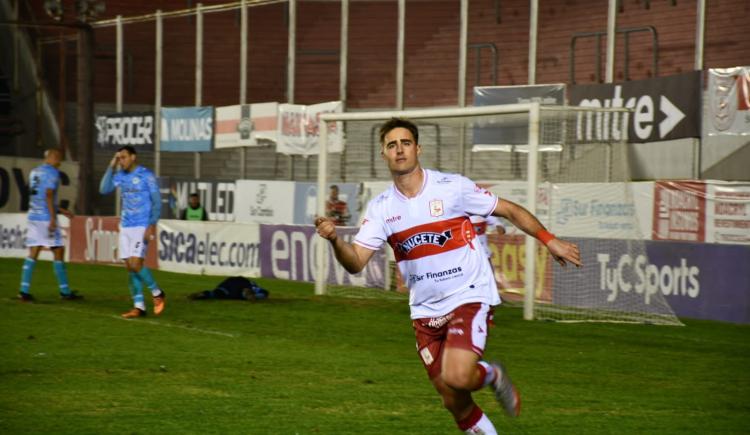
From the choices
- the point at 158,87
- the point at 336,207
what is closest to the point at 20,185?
the point at 158,87

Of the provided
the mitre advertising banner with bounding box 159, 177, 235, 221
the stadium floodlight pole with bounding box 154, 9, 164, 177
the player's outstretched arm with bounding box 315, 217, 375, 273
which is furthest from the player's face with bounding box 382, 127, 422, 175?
the stadium floodlight pole with bounding box 154, 9, 164, 177

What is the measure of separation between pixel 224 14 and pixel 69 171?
7.18 metres

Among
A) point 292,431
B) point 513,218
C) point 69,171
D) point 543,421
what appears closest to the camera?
point 513,218

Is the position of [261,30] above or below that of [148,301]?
above

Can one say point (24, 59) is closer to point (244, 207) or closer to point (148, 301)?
point (244, 207)

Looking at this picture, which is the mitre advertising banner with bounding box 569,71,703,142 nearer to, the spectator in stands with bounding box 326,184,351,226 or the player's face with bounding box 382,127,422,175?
the spectator in stands with bounding box 326,184,351,226

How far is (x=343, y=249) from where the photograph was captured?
22.7 ft

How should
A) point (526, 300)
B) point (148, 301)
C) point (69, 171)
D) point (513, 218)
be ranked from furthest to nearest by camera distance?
point (69, 171)
point (148, 301)
point (526, 300)
point (513, 218)

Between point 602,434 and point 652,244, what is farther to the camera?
point 652,244

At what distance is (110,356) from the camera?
39.2 ft

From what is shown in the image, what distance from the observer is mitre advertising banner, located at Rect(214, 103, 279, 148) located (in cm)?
2720

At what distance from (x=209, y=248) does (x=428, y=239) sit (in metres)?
18.4

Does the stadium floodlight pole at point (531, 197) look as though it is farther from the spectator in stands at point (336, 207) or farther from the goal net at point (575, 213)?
the spectator in stands at point (336, 207)

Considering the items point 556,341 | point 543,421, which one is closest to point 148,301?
point 556,341
